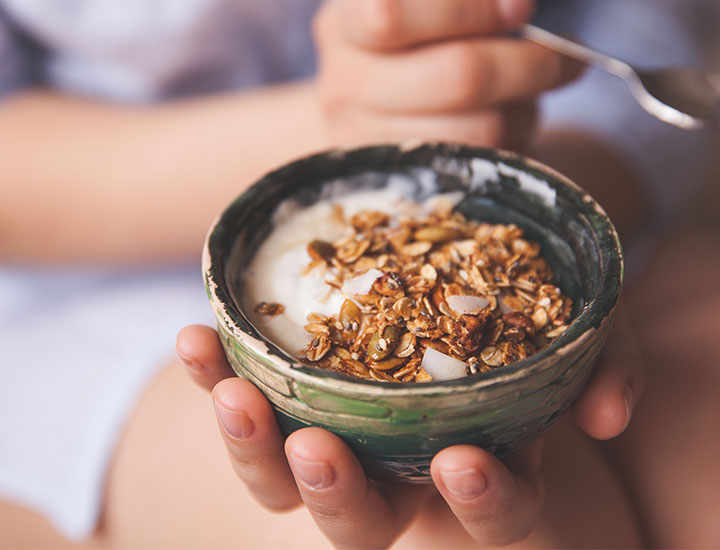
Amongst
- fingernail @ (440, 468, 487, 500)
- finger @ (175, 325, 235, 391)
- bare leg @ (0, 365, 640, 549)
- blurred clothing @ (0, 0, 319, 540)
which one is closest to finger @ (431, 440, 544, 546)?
fingernail @ (440, 468, 487, 500)

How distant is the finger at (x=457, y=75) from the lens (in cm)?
82

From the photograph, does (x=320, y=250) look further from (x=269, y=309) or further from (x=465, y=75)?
(x=465, y=75)

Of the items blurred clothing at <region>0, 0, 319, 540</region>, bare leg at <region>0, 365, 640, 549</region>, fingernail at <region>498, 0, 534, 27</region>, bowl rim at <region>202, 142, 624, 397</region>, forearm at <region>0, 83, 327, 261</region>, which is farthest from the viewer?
forearm at <region>0, 83, 327, 261</region>

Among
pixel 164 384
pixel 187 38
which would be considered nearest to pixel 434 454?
pixel 164 384

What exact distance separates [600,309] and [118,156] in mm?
831

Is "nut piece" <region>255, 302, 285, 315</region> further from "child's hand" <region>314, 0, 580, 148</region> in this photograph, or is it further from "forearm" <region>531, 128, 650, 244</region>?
"forearm" <region>531, 128, 650, 244</region>

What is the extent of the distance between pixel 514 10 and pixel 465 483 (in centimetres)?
60

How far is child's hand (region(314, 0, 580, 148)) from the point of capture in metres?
0.81

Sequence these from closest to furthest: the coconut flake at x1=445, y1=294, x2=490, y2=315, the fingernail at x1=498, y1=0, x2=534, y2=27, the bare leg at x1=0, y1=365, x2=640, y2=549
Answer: the coconut flake at x1=445, y1=294, x2=490, y2=315 → the bare leg at x1=0, y1=365, x2=640, y2=549 → the fingernail at x1=498, y1=0, x2=534, y2=27

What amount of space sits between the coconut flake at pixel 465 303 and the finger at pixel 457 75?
355 mm

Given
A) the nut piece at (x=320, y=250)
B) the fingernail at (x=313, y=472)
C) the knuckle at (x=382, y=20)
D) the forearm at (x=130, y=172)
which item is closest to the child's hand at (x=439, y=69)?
the knuckle at (x=382, y=20)

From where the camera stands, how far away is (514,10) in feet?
2.72

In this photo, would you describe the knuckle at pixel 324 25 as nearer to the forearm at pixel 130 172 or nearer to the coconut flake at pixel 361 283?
the forearm at pixel 130 172

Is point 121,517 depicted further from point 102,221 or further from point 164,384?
point 102,221
